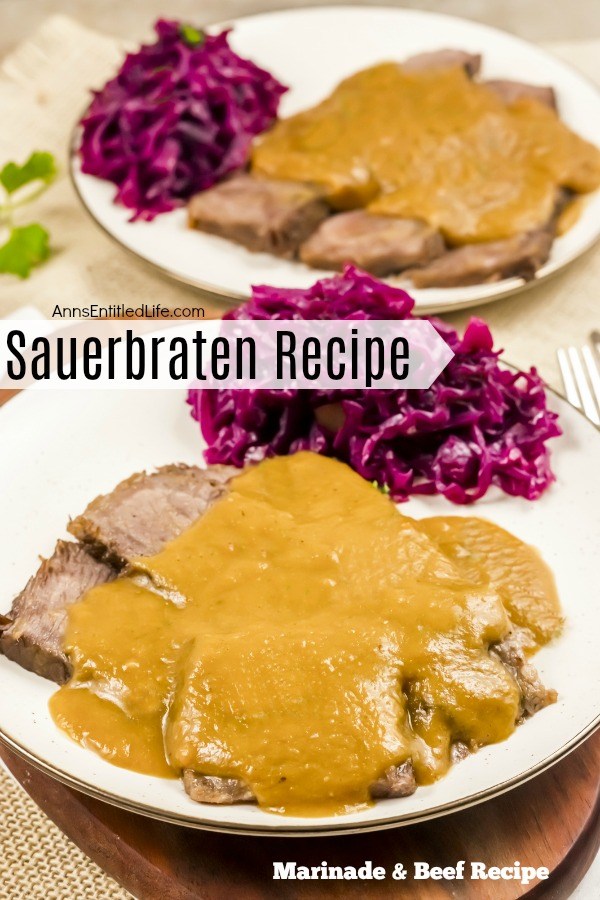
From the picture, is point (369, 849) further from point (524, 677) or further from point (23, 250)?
point (23, 250)

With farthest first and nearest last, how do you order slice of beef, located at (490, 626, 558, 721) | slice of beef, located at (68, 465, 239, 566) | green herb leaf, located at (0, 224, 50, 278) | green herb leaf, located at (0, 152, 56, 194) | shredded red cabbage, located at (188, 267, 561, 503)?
green herb leaf, located at (0, 152, 56, 194), green herb leaf, located at (0, 224, 50, 278), shredded red cabbage, located at (188, 267, 561, 503), slice of beef, located at (68, 465, 239, 566), slice of beef, located at (490, 626, 558, 721)

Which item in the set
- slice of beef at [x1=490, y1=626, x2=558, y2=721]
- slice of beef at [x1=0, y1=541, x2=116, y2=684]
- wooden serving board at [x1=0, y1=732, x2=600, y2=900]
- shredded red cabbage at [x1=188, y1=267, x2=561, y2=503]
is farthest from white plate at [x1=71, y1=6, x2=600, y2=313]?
wooden serving board at [x1=0, y1=732, x2=600, y2=900]

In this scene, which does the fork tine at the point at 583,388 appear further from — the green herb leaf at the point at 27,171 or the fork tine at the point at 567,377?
the green herb leaf at the point at 27,171

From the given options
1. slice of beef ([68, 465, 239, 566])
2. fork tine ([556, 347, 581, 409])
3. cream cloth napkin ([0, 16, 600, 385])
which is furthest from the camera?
cream cloth napkin ([0, 16, 600, 385])

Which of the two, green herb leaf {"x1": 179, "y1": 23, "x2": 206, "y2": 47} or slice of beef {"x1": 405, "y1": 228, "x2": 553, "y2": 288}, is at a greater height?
green herb leaf {"x1": 179, "y1": 23, "x2": 206, "y2": 47}

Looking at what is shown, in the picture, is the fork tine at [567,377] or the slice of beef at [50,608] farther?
the fork tine at [567,377]

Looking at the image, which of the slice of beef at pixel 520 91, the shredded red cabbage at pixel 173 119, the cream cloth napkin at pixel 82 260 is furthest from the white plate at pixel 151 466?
the slice of beef at pixel 520 91

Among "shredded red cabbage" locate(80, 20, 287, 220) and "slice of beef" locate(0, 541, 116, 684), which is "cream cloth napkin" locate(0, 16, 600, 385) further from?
"slice of beef" locate(0, 541, 116, 684)
